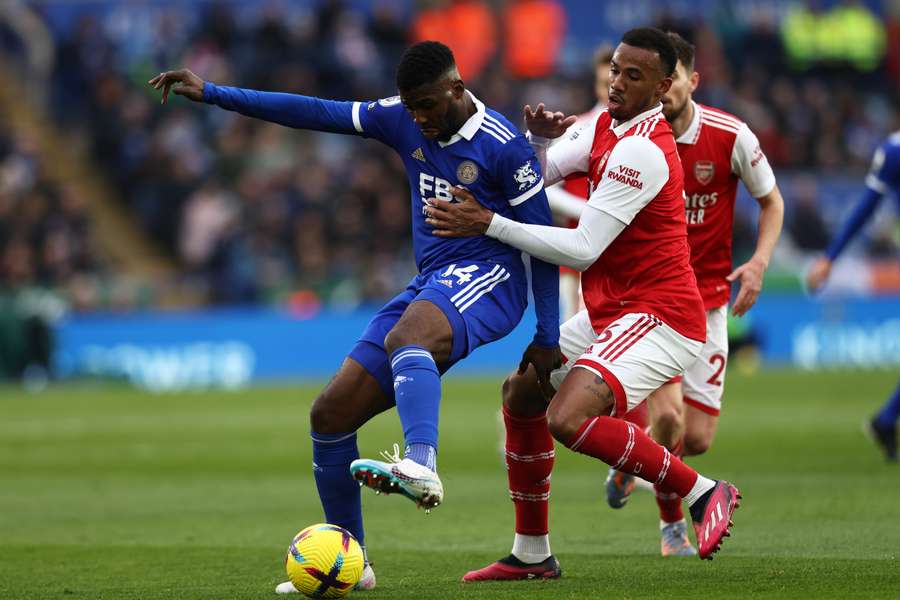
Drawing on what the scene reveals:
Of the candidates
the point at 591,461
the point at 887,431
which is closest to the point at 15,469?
the point at 591,461

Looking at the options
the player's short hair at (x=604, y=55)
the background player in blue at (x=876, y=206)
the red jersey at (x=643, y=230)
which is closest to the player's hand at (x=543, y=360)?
the red jersey at (x=643, y=230)

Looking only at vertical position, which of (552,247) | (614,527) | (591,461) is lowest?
(591,461)

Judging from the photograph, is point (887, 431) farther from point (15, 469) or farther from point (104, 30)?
point (104, 30)

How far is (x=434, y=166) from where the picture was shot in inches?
274

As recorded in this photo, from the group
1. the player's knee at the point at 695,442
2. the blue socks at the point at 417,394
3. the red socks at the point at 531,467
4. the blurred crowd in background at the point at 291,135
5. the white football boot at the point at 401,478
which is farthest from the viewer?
the blurred crowd in background at the point at 291,135

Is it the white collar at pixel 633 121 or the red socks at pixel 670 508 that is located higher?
the white collar at pixel 633 121

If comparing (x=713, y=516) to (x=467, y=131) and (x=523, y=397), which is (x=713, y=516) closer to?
(x=523, y=397)

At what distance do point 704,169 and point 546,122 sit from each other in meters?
1.40

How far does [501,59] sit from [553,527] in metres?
18.5

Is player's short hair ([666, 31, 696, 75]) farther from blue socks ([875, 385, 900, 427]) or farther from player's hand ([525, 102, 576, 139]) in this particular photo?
blue socks ([875, 385, 900, 427])

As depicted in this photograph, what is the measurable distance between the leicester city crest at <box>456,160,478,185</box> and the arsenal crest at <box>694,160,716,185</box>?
71.6 inches

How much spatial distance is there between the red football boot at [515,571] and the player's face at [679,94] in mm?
2451

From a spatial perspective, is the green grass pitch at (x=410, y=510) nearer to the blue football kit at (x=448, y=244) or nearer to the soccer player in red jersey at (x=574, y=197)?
the blue football kit at (x=448, y=244)

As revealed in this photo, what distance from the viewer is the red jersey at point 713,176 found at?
8.26 m
